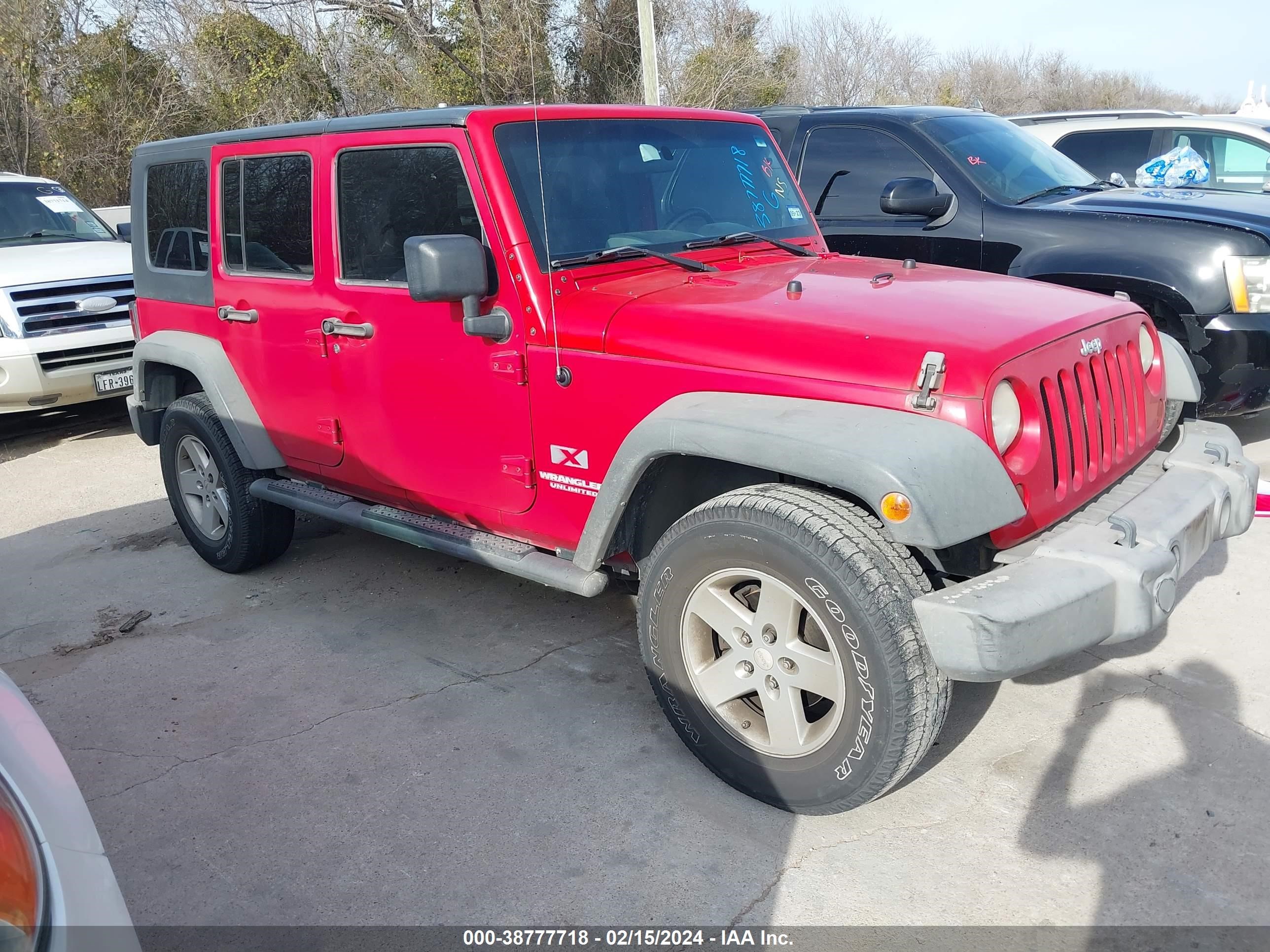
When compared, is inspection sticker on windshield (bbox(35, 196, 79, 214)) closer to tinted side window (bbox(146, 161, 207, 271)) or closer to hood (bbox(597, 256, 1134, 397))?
tinted side window (bbox(146, 161, 207, 271))

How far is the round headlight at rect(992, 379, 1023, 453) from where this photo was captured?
2.76m

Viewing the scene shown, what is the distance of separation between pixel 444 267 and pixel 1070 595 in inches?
76.7

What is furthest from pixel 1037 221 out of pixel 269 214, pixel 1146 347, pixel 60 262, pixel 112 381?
pixel 60 262

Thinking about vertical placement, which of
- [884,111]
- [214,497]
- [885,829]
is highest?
[884,111]

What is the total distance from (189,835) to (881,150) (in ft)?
16.5

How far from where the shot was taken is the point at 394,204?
3.86m

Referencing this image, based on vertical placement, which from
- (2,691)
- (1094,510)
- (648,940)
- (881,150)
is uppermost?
(881,150)

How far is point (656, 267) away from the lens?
3.63 m

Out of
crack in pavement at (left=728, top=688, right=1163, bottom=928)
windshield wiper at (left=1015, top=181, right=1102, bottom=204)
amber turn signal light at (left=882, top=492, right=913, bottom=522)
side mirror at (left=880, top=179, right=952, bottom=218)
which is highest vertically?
side mirror at (left=880, top=179, right=952, bottom=218)

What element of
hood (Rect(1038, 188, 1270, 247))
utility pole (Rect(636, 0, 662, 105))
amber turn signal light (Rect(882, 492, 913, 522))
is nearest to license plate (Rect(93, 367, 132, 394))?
hood (Rect(1038, 188, 1270, 247))

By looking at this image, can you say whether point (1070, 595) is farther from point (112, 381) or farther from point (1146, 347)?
point (112, 381)

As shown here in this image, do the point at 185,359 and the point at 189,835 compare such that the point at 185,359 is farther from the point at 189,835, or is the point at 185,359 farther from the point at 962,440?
the point at 962,440

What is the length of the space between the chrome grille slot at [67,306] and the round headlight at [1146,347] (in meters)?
6.79

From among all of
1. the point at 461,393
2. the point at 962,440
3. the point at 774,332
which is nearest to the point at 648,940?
the point at 962,440
